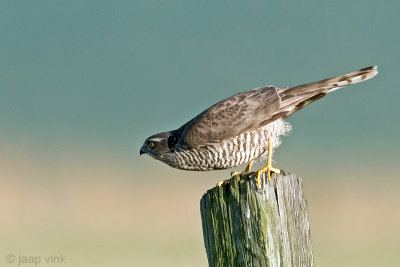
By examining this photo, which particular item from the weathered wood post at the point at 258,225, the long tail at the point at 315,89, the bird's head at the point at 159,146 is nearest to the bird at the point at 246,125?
the long tail at the point at 315,89

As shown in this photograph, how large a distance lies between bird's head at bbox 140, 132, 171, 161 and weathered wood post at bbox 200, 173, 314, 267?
3.40m

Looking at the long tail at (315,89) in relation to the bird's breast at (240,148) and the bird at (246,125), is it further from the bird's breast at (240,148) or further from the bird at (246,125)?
the bird's breast at (240,148)

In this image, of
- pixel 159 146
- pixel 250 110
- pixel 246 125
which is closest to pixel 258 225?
pixel 246 125

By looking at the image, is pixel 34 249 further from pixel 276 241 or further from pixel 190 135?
pixel 276 241

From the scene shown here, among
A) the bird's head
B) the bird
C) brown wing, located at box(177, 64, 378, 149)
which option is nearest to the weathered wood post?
the bird

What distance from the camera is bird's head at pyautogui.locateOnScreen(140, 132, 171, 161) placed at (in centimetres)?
859

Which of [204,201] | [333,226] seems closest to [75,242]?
[333,226]

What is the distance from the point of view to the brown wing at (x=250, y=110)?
7363mm

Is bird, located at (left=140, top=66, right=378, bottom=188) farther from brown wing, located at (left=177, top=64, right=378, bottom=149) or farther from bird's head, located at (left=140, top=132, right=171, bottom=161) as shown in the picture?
bird's head, located at (left=140, top=132, right=171, bottom=161)

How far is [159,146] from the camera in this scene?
8688mm

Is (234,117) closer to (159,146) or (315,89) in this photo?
(315,89)

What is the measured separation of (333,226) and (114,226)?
4.43m

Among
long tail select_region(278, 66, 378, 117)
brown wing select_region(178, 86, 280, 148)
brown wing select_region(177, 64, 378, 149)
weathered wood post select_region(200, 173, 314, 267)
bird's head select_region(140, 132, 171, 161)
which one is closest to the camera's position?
weathered wood post select_region(200, 173, 314, 267)

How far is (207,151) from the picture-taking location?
304 inches
